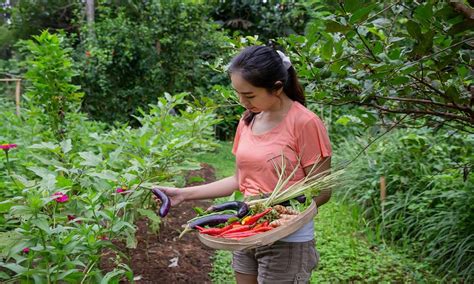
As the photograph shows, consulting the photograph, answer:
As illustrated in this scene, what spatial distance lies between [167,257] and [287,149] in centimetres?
204

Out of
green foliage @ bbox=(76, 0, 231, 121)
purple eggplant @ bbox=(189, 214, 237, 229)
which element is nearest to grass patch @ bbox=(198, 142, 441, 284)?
purple eggplant @ bbox=(189, 214, 237, 229)

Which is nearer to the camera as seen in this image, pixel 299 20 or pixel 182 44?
pixel 182 44

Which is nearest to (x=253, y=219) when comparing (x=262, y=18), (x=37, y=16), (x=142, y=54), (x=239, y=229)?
(x=239, y=229)

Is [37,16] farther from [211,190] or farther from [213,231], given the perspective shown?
[213,231]

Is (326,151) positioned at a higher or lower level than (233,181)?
higher

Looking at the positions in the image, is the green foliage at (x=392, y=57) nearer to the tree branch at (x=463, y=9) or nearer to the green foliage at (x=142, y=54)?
the tree branch at (x=463, y=9)

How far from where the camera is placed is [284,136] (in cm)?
201

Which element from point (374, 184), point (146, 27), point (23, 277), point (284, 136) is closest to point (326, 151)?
point (284, 136)

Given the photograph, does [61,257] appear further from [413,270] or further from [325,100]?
[413,270]

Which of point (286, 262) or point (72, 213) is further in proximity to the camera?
point (72, 213)

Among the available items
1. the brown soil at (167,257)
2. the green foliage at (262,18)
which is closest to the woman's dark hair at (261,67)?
the brown soil at (167,257)

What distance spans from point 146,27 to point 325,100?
8.10m

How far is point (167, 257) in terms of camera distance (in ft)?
12.3

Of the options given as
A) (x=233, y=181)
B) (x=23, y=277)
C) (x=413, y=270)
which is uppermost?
(x=233, y=181)
